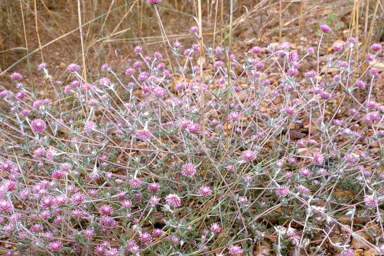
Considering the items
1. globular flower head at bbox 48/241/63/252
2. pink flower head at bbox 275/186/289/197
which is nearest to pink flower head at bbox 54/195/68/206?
globular flower head at bbox 48/241/63/252

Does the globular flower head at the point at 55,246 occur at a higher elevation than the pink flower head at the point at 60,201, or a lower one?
lower

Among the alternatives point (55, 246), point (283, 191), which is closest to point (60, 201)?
point (55, 246)

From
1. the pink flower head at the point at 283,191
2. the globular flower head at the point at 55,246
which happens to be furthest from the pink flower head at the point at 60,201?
the pink flower head at the point at 283,191

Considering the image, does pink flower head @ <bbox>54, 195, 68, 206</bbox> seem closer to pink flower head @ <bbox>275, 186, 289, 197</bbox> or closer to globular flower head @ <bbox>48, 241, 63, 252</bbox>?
globular flower head @ <bbox>48, 241, 63, 252</bbox>

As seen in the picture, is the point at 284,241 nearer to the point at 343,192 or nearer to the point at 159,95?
the point at 343,192

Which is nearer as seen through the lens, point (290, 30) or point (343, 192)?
point (343, 192)

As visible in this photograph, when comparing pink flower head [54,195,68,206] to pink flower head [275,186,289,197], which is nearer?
pink flower head [54,195,68,206]

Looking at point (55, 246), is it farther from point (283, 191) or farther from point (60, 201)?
point (283, 191)

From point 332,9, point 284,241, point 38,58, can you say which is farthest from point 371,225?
point 38,58

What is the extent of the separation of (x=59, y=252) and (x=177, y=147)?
888 millimetres

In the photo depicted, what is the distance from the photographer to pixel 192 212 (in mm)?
1744

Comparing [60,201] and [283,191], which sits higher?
[60,201]

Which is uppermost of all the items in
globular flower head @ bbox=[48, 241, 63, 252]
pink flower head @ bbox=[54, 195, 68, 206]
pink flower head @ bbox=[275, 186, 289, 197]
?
pink flower head @ bbox=[54, 195, 68, 206]

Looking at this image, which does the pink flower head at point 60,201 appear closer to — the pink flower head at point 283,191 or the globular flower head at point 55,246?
the globular flower head at point 55,246
